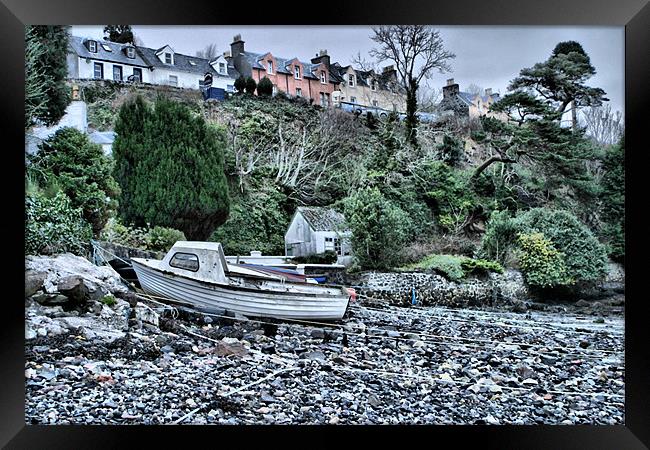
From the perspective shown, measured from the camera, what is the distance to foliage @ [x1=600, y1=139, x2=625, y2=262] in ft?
17.7

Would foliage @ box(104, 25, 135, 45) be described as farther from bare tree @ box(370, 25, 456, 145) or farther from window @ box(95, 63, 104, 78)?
bare tree @ box(370, 25, 456, 145)

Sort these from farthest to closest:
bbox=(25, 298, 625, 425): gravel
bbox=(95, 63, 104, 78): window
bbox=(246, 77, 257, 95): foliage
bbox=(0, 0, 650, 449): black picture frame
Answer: bbox=(246, 77, 257, 95): foliage, bbox=(95, 63, 104, 78): window, bbox=(25, 298, 625, 425): gravel, bbox=(0, 0, 650, 449): black picture frame

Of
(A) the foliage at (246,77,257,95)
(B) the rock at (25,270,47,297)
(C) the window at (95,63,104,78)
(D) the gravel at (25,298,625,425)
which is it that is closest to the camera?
(D) the gravel at (25,298,625,425)

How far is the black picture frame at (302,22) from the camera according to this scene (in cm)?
491

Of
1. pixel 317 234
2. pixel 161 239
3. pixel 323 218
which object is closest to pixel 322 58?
pixel 323 218

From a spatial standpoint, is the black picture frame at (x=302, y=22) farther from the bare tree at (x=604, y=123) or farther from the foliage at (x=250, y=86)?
the foliage at (x=250, y=86)

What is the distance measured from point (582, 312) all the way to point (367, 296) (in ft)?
6.80

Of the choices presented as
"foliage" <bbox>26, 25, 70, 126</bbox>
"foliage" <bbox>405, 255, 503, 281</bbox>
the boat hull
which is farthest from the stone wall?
"foliage" <bbox>26, 25, 70, 126</bbox>

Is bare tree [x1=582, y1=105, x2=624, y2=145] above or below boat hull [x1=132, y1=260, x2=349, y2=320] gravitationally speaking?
above

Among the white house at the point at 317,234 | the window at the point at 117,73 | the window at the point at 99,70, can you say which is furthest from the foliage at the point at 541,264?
the window at the point at 99,70

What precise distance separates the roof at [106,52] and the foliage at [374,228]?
2.39m

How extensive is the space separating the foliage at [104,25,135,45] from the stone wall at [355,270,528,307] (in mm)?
3149

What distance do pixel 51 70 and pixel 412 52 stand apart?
3411mm
